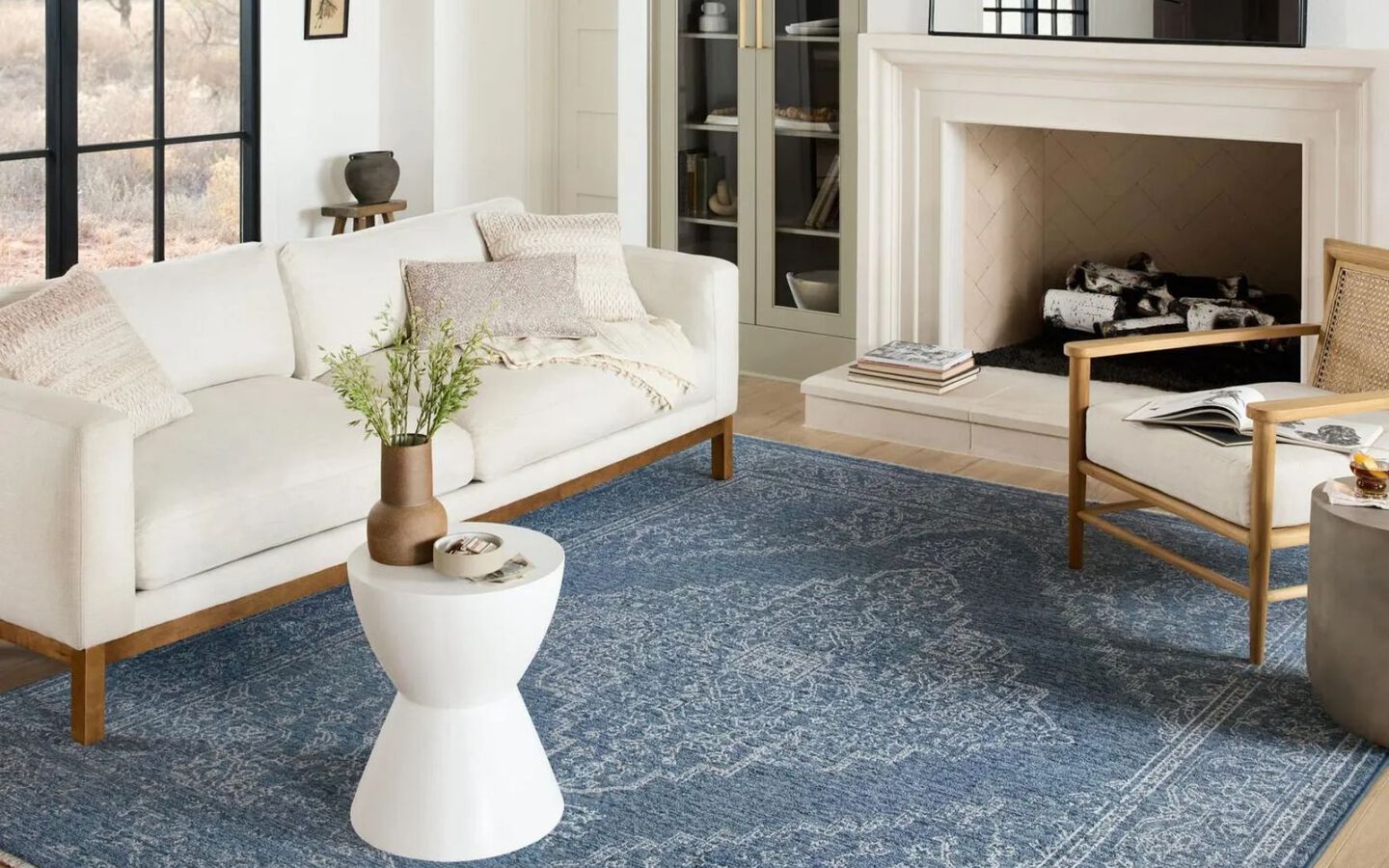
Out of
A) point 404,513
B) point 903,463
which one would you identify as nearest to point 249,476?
point 404,513

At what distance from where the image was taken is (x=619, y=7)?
20.6 ft

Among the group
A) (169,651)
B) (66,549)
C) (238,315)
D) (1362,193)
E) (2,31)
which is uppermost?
(2,31)

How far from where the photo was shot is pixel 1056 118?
17.5ft

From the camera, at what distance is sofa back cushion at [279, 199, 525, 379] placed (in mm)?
4273

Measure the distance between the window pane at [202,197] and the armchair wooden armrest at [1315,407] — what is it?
418 centimetres

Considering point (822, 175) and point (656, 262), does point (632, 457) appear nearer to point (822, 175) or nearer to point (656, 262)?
point (656, 262)

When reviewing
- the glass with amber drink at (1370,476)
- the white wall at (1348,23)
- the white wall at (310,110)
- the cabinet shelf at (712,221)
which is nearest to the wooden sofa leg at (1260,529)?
the glass with amber drink at (1370,476)

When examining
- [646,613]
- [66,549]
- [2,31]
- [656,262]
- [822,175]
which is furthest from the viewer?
[822,175]

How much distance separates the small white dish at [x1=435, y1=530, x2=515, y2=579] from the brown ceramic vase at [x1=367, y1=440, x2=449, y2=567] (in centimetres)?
4

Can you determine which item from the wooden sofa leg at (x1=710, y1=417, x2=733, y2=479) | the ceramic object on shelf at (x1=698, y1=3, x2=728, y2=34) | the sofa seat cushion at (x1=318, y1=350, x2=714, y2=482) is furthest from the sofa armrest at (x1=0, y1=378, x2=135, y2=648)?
the ceramic object on shelf at (x1=698, y1=3, x2=728, y2=34)

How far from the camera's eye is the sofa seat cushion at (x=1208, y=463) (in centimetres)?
357

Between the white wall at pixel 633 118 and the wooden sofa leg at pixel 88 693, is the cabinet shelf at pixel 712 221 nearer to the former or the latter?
the white wall at pixel 633 118

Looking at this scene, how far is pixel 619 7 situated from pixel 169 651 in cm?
348

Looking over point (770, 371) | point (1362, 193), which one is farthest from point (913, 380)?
point (1362, 193)
